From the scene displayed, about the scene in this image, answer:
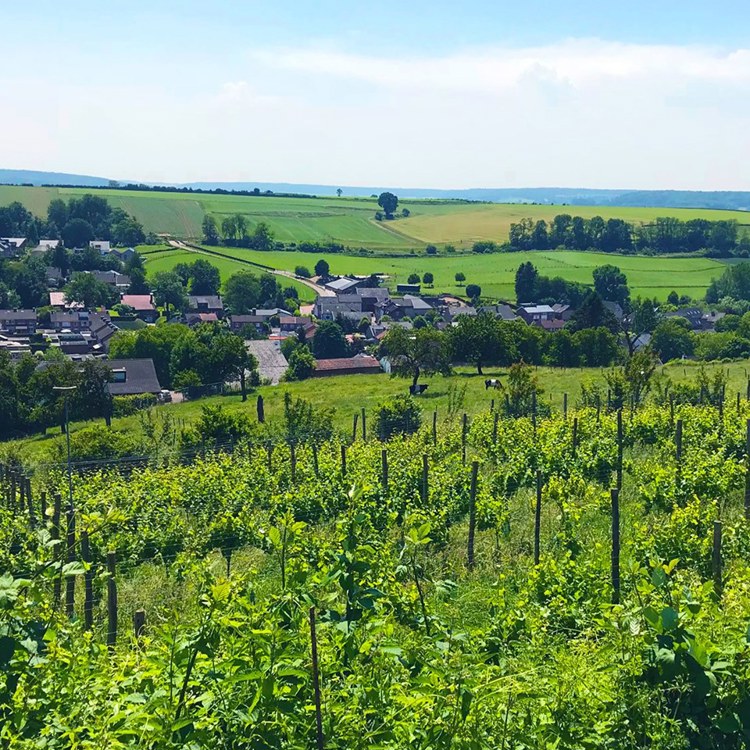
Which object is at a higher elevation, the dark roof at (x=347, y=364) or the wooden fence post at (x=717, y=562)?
the wooden fence post at (x=717, y=562)

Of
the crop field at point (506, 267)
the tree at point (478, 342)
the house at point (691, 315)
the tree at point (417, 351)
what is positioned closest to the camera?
the tree at point (417, 351)

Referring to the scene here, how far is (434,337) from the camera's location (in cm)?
4381

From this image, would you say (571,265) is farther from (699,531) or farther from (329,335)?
(699,531)

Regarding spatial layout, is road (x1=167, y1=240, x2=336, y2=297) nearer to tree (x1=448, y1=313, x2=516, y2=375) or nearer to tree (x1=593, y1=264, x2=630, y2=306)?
tree (x1=593, y1=264, x2=630, y2=306)

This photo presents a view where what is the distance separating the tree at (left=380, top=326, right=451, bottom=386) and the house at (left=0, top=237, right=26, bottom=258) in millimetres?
90888

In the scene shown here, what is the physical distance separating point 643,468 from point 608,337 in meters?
41.3

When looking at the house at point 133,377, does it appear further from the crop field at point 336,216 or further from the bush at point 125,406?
the crop field at point 336,216

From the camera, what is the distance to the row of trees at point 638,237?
120 m

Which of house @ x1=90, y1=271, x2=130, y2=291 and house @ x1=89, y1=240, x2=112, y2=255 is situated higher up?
house @ x1=89, y1=240, x2=112, y2=255

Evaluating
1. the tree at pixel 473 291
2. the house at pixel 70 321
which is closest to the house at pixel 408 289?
the tree at pixel 473 291

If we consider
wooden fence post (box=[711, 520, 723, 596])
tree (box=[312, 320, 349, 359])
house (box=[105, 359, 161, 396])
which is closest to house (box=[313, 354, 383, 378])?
tree (box=[312, 320, 349, 359])

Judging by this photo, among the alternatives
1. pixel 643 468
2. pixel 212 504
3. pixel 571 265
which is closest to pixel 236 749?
pixel 212 504

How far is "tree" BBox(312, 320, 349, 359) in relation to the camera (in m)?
73.2

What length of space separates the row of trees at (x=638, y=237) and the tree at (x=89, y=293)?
63.4 meters
